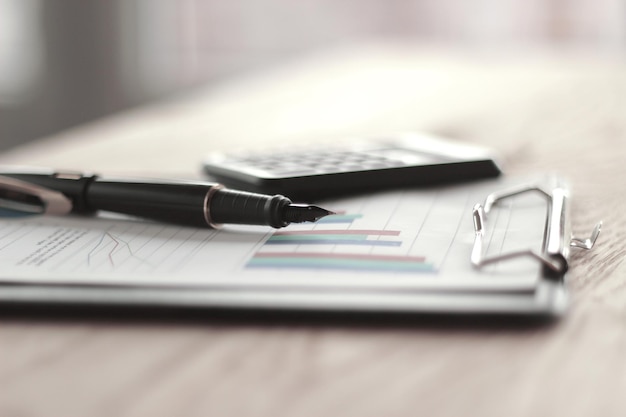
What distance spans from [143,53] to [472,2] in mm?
1340

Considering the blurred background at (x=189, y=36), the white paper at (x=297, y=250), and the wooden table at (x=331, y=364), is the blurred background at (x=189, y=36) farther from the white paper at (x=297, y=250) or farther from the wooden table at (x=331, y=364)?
the wooden table at (x=331, y=364)

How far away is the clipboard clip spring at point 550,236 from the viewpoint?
329 millimetres

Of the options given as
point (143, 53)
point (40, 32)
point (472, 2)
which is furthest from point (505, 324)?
point (472, 2)

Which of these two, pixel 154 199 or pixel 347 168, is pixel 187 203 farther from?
pixel 347 168

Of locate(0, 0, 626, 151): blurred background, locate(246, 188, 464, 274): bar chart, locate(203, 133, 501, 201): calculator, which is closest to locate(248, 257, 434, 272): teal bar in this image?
locate(246, 188, 464, 274): bar chart

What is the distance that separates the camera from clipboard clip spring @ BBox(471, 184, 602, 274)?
0.33m

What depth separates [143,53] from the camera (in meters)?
3.00

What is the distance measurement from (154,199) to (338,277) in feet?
0.51

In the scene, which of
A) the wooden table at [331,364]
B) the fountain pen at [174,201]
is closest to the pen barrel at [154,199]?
the fountain pen at [174,201]

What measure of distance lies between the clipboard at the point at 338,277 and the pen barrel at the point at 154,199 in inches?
0.7

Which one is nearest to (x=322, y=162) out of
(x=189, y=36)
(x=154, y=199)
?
(x=154, y=199)

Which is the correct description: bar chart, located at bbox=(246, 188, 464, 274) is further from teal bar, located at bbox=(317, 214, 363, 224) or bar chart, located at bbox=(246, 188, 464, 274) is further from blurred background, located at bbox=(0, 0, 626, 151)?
blurred background, located at bbox=(0, 0, 626, 151)

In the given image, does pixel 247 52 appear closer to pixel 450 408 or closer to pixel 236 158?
pixel 236 158

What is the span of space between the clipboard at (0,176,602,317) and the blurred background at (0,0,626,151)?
2.20 meters
